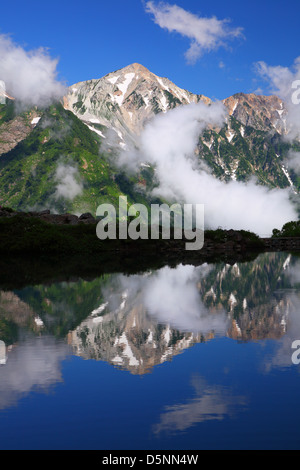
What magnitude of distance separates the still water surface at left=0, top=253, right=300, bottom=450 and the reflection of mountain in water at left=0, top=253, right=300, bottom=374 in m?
0.05

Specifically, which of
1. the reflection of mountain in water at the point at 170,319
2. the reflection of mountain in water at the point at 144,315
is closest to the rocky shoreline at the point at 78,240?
the reflection of mountain in water at the point at 144,315

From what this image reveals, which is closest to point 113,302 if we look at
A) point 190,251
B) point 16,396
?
point 16,396

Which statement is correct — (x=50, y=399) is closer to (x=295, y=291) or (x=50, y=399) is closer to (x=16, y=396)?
(x=16, y=396)

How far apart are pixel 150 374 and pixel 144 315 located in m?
9.31

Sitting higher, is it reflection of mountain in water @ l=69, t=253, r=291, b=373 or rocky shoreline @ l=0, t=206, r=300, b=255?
rocky shoreline @ l=0, t=206, r=300, b=255

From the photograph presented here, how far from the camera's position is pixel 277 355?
15547 mm

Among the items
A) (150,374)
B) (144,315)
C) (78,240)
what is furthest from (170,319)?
(78,240)

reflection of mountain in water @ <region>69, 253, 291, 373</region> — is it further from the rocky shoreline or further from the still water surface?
the rocky shoreline

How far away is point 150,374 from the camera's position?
1382 cm

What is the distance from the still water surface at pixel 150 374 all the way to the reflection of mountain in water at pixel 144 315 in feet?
0.17

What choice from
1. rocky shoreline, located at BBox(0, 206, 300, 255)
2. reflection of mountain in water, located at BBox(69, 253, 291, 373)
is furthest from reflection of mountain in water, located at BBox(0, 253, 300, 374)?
rocky shoreline, located at BBox(0, 206, 300, 255)

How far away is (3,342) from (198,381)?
793 centimetres

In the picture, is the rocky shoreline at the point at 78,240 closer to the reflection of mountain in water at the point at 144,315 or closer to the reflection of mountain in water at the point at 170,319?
the reflection of mountain in water at the point at 144,315

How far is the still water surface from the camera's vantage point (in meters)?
9.95
